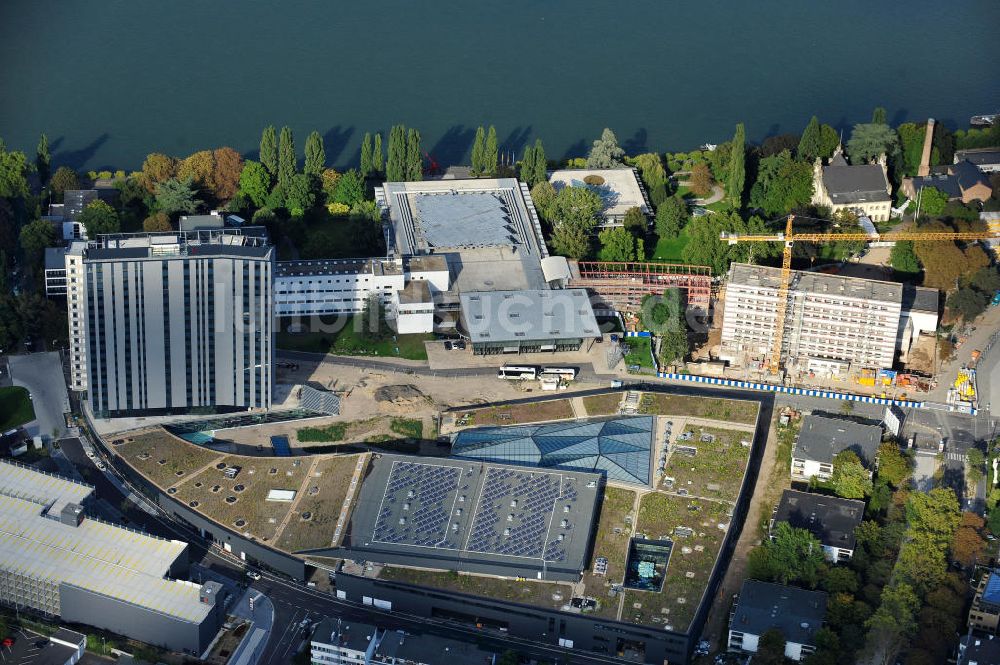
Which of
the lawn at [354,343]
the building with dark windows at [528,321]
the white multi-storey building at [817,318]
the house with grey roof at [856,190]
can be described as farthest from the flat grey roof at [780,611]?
the house with grey roof at [856,190]

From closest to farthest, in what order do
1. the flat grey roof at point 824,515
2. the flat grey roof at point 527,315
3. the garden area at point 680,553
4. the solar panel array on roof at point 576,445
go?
the garden area at point 680,553 → the flat grey roof at point 824,515 → the solar panel array on roof at point 576,445 → the flat grey roof at point 527,315

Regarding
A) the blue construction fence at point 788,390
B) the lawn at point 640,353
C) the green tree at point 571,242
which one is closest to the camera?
the blue construction fence at point 788,390

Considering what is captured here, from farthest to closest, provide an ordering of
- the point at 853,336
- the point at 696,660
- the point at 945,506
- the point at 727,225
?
the point at 727,225 → the point at 853,336 → the point at 945,506 → the point at 696,660

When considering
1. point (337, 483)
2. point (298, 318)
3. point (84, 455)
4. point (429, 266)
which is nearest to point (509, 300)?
point (429, 266)

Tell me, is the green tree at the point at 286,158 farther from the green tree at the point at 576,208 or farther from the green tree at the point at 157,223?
the green tree at the point at 576,208

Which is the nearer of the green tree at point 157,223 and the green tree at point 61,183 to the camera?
the green tree at point 157,223

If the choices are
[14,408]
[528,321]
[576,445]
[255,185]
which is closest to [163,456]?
[14,408]

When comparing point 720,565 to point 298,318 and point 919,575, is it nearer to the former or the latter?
point 919,575
